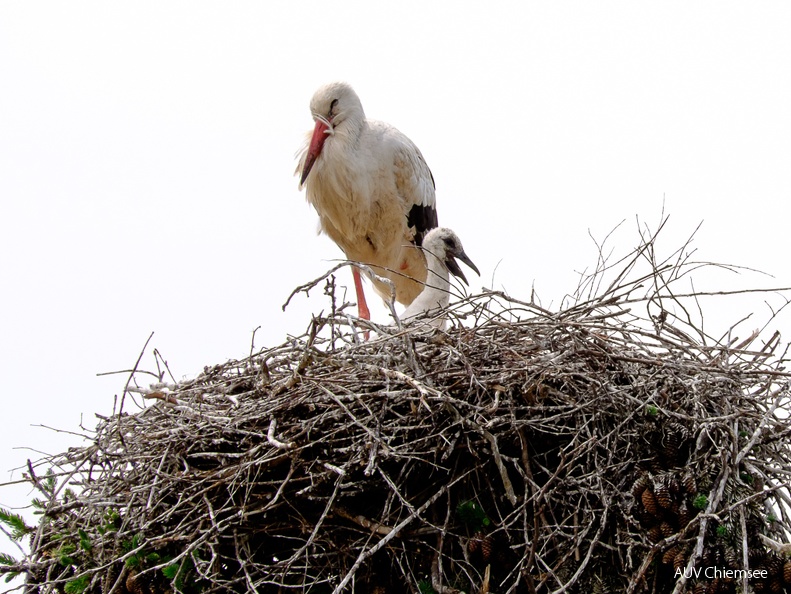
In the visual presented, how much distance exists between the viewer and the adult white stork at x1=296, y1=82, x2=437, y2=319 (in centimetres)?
509

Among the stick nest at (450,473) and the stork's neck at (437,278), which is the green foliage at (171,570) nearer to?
the stick nest at (450,473)

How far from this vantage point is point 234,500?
9.66ft

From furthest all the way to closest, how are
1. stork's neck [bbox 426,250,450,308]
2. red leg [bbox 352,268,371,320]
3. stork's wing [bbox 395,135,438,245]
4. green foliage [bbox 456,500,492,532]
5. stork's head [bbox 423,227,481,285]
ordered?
red leg [bbox 352,268,371,320] → stork's wing [bbox 395,135,438,245] → stork's head [bbox 423,227,481,285] → stork's neck [bbox 426,250,450,308] → green foliage [bbox 456,500,492,532]

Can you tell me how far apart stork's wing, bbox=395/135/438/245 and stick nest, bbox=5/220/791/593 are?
7.13ft

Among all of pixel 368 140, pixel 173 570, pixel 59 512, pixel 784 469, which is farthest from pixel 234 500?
pixel 368 140

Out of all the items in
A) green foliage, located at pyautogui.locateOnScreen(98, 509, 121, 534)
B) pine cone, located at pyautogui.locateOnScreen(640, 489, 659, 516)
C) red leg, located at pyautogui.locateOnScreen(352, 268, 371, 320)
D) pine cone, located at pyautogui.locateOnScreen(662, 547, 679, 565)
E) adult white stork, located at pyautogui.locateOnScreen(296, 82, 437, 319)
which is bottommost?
pine cone, located at pyautogui.locateOnScreen(662, 547, 679, 565)

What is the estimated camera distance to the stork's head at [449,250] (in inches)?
178

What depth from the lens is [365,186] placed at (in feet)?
16.8

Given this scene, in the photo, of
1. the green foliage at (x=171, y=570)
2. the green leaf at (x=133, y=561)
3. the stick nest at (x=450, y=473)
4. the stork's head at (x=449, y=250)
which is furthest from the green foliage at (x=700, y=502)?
the stork's head at (x=449, y=250)

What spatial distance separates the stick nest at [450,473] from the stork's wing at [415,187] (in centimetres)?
217

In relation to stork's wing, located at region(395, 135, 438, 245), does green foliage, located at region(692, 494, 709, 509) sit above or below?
below

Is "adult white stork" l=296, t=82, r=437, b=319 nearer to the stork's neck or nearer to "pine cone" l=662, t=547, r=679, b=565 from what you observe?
the stork's neck

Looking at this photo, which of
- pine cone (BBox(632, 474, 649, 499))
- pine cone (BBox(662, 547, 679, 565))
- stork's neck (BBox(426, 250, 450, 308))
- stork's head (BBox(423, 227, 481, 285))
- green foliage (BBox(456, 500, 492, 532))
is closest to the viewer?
pine cone (BBox(662, 547, 679, 565))

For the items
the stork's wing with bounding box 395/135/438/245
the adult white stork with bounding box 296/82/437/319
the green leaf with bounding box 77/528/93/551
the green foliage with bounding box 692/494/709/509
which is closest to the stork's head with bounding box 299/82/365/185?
the adult white stork with bounding box 296/82/437/319
